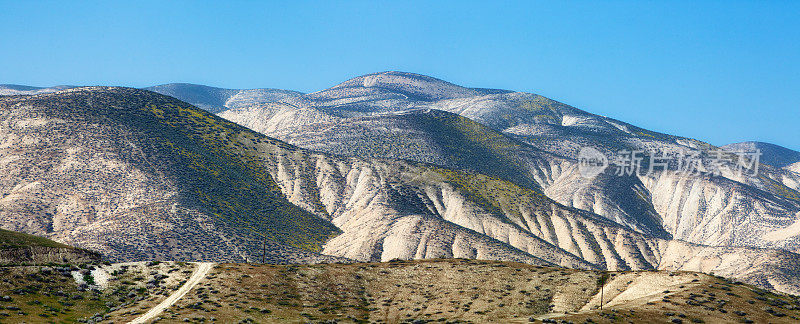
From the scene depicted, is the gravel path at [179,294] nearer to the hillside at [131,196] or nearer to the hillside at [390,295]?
the hillside at [390,295]

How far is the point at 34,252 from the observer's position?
98938 mm

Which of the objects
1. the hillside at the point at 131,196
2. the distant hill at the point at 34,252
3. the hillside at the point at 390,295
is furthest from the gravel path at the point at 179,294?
the hillside at the point at 131,196

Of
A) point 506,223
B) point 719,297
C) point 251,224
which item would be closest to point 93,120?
point 251,224

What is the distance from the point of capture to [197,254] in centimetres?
14488

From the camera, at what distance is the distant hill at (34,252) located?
311 ft

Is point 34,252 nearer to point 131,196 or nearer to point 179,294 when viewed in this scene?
point 179,294

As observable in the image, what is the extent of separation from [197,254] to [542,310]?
74545 mm

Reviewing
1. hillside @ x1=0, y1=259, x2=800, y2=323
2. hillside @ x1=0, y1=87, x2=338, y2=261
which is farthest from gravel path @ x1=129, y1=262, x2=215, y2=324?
hillside @ x1=0, y1=87, x2=338, y2=261

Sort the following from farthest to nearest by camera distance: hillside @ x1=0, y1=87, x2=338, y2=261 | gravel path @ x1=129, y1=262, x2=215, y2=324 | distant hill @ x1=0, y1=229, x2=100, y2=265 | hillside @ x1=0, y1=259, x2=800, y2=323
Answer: hillside @ x1=0, y1=87, x2=338, y2=261, distant hill @ x1=0, y1=229, x2=100, y2=265, hillside @ x1=0, y1=259, x2=800, y2=323, gravel path @ x1=129, y1=262, x2=215, y2=324

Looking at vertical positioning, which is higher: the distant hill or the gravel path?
the distant hill

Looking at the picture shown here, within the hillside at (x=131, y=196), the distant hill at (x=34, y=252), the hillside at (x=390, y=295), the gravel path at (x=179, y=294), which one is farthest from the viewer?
the hillside at (x=131, y=196)

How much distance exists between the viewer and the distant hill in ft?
311

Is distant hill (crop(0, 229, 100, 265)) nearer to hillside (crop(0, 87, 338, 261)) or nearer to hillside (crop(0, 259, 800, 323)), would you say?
hillside (crop(0, 259, 800, 323))

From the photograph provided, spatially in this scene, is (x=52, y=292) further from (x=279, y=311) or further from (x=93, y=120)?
(x=93, y=120)
